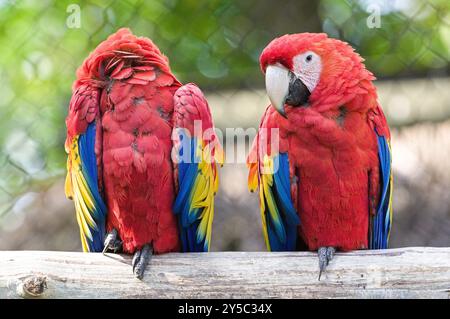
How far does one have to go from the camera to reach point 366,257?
1.57m

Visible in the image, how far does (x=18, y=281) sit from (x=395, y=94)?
1.85 metres

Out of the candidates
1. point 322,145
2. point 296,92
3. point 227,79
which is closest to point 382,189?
point 322,145

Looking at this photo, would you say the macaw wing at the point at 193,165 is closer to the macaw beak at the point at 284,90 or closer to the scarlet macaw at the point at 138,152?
the scarlet macaw at the point at 138,152

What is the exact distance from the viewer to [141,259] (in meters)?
1.58

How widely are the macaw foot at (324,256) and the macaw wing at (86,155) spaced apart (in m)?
0.58

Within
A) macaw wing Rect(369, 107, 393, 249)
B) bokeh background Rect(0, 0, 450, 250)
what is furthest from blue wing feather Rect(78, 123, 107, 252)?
bokeh background Rect(0, 0, 450, 250)

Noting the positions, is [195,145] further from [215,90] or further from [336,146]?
[215,90]

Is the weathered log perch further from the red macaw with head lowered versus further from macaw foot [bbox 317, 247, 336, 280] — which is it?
the red macaw with head lowered

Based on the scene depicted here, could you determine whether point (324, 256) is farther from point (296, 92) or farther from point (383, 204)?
point (296, 92)

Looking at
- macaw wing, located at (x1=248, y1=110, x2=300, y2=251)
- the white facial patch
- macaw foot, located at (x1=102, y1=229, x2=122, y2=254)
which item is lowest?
macaw foot, located at (x1=102, y1=229, x2=122, y2=254)

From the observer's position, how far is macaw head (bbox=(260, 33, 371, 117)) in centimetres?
169

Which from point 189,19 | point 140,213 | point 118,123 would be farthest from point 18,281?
point 189,19

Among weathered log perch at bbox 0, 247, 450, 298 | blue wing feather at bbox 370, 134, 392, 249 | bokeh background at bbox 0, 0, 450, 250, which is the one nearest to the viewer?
weathered log perch at bbox 0, 247, 450, 298

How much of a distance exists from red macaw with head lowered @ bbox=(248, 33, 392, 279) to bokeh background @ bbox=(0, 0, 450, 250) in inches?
32.7
